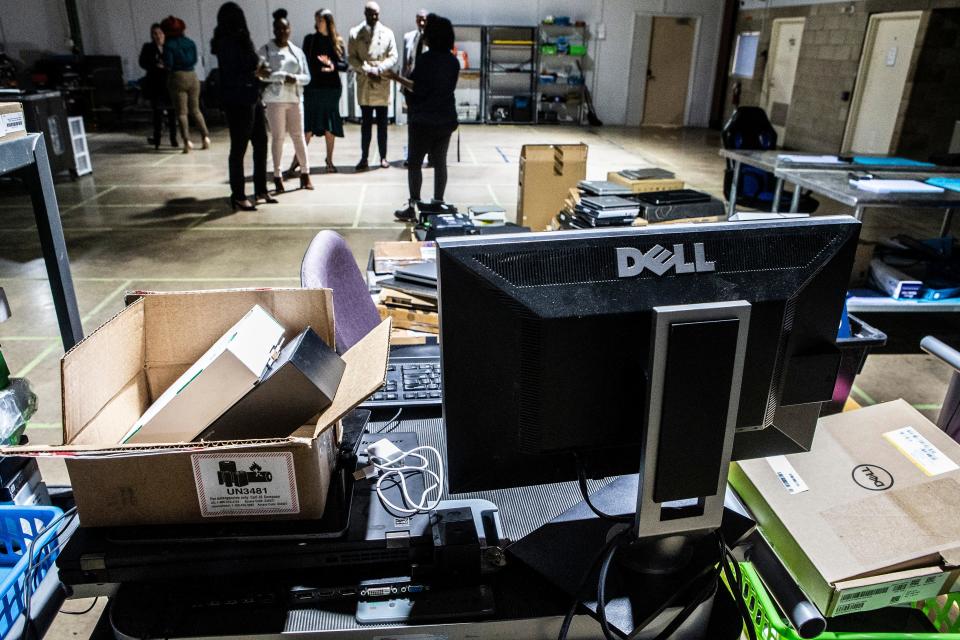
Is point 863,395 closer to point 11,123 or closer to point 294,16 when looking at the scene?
point 11,123

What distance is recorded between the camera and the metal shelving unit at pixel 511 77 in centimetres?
1224

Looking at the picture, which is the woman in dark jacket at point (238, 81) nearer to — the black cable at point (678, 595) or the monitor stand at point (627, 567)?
the monitor stand at point (627, 567)

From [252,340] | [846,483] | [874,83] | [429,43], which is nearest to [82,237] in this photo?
[429,43]

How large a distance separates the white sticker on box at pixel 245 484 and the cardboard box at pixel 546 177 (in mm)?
3725

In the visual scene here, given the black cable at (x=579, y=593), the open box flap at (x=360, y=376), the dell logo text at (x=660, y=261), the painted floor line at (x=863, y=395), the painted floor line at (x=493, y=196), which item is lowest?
the painted floor line at (x=863, y=395)

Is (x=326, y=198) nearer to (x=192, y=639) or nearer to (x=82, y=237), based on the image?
(x=82, y=237)

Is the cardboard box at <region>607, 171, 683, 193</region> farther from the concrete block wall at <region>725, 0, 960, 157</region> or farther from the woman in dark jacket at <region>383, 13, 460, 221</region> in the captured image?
the concrete block wall at <region>725, 0, 960, 157</region>

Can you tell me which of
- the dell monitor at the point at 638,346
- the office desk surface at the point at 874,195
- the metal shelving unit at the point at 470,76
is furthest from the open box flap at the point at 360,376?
the metal shelving unit at the point at 470,76

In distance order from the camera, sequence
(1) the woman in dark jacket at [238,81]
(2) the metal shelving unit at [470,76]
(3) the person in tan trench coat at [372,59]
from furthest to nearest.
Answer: (2) the metal shelving unit at [470,76]
(3) the person in tan trench coat at [372,59]
(1) the woman in dark jacket at [238,81]

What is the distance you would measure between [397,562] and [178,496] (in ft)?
1.09

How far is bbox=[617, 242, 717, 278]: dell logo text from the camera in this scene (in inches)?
32.9

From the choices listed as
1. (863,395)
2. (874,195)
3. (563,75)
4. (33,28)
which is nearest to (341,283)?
(863,395)

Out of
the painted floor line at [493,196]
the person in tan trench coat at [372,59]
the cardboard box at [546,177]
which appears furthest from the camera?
the person in tan trench coat at [372,59]

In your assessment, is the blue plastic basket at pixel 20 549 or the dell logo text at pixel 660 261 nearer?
the dell logo text at pixel 660 261
